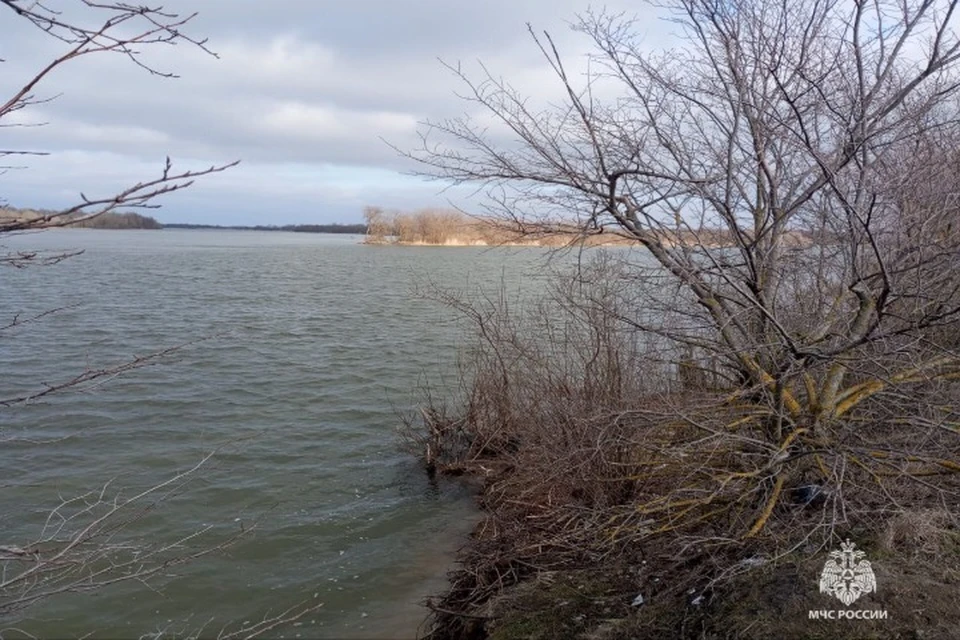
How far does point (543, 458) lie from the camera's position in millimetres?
6828

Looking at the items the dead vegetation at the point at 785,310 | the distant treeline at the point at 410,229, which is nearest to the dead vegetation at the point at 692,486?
the dead vegetation at the point at 785,310

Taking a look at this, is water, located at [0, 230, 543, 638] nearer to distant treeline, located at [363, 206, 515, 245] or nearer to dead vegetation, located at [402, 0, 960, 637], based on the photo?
dead vegetation, located at [402, 0, 960, 637]

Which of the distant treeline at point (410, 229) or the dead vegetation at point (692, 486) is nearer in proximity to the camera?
the dead vegetation at point (692, 486)

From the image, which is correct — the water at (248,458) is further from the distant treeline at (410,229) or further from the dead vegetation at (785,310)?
the distant treeline at (410,229)

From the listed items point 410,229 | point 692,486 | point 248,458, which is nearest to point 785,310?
point 692,486

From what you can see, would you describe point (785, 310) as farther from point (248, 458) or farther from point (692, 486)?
point (248, 458)

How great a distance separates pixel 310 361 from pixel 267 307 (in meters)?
8.13

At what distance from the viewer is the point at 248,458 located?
9586 mm

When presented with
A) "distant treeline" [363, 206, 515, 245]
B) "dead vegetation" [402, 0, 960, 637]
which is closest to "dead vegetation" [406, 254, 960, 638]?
"dead vegetation" [402, 0, 960, 637]

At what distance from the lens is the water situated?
20.6ft

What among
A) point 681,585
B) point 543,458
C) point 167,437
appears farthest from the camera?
point 167,437

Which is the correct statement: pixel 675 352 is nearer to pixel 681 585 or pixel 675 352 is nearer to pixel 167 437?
pixel 681 585

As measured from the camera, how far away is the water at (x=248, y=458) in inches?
248

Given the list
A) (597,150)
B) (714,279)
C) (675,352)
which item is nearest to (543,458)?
(675,352)
